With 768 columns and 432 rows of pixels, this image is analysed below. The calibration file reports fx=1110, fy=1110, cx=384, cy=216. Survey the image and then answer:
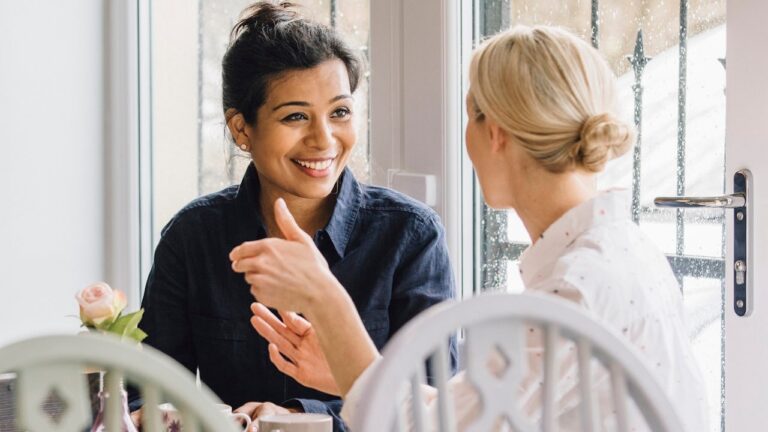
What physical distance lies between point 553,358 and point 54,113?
2.44m

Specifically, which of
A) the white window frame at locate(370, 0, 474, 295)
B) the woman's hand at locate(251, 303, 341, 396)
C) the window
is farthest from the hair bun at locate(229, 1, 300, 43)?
the woman's hand at locate(251, 303, 341, 396)

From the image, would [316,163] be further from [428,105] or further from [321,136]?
[428,105]

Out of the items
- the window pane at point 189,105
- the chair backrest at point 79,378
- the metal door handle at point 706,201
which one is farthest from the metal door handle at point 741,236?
the window pane at point 189,105

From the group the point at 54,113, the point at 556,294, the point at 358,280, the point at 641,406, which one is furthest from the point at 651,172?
the point at 54,113

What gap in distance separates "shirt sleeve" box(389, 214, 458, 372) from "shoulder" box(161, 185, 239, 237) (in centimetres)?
37

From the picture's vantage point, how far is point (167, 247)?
2057 millimetres

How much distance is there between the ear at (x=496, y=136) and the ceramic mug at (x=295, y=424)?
385mm

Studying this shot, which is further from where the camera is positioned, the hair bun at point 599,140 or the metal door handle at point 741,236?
the metal door handle at point 741,236

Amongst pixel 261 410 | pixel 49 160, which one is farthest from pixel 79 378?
pixel 49 160

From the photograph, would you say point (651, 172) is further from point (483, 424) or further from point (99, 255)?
point (99, 255)

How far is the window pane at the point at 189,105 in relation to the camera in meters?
2.95

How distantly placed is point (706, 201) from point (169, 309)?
0.96 metres

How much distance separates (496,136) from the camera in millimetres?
1346

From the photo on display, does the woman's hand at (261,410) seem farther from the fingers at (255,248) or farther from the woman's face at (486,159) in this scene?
the woman's face at (486,159)
